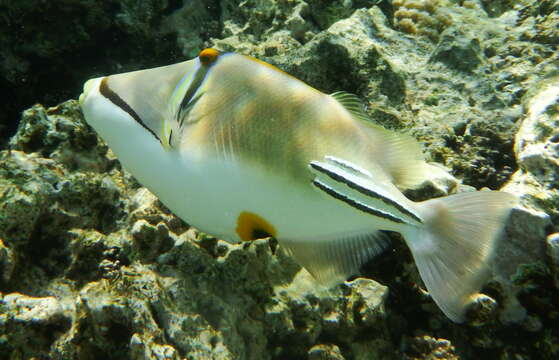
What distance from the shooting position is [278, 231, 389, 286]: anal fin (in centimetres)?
142

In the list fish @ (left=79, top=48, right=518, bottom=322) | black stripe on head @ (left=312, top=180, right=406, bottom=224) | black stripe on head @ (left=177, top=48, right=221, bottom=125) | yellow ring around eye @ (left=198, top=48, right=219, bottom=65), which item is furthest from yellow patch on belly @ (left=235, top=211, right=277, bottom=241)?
yellow ring around eye @ (left=198, top=48, right=219, bottom=65)

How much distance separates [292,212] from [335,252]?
26cm

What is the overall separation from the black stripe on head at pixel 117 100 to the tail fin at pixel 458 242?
1103 mm

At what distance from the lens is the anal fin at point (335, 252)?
142 cm

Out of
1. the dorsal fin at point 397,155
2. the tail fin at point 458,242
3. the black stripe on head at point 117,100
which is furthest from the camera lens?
the black stripe on head at point 117,100

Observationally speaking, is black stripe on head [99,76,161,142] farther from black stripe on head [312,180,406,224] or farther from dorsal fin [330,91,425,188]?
dorsal fin [330,91,425,188]

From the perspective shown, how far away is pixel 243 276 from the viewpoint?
1824 mm

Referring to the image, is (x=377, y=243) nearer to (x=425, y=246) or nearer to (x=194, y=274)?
(x=425, y=246)

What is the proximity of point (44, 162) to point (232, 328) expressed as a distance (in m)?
1.41

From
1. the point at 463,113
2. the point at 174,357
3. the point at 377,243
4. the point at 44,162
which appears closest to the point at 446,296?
the point at 377,243

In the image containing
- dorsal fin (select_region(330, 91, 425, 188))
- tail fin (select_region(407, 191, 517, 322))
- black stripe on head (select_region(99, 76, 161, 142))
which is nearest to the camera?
tail fin (select_region(407, 191, 517, 322))

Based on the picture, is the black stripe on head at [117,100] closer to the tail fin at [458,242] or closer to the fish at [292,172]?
the fish at [292,172]

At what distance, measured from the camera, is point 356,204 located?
1308mm

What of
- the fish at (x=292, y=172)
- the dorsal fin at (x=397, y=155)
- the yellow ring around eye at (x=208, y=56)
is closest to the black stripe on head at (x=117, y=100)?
the fish at (x=292, y=172)
